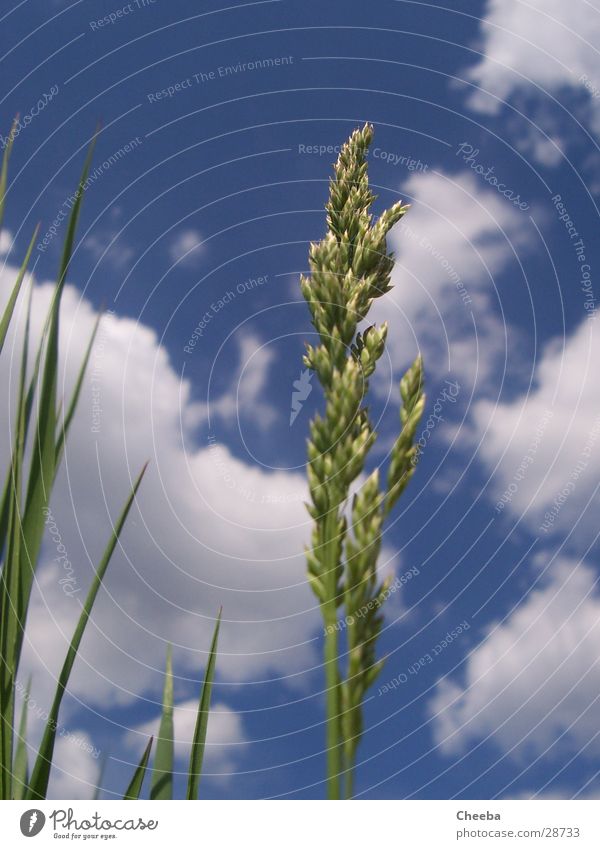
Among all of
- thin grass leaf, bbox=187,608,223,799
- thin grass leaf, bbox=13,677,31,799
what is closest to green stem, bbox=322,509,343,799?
thin grass leaf, bbox=187,608,223,799

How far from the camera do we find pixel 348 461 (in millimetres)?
1693

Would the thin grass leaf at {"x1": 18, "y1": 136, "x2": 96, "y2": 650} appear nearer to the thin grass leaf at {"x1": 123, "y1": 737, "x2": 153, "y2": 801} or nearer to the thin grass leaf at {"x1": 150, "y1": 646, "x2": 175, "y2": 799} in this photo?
the thin grass leaf at {"x1": 150, "y1": 646, "x2": 175, "y2": 799}

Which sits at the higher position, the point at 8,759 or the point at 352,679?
the point at 352,679

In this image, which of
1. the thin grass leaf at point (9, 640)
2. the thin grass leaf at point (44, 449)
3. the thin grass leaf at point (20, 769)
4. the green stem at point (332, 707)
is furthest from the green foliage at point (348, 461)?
the thin grass leaf at point (20, 769)

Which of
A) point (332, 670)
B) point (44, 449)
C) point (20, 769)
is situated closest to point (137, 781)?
point (20, 769)

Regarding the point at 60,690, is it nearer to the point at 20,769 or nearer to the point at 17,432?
the point at 20,769

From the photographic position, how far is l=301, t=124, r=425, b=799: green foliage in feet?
4.57

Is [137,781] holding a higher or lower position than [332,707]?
lower

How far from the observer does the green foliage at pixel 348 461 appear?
139cm
